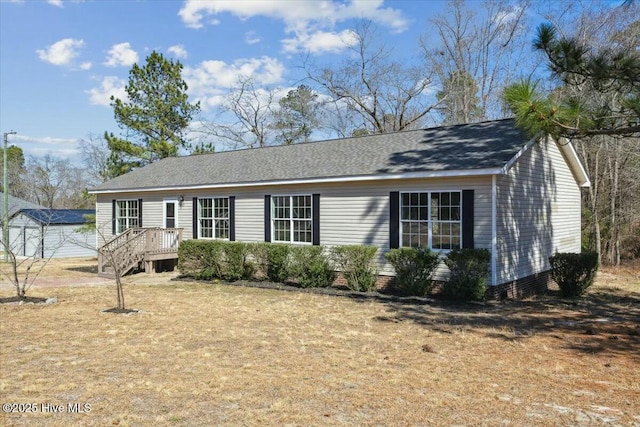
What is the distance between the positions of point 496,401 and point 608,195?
1949cm

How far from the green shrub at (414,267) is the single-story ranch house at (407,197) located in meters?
0.56

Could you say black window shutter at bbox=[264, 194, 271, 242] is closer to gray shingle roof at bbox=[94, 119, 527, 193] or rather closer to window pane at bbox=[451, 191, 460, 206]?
gray shingle roof at bbox=[94, 119, 527, 193]

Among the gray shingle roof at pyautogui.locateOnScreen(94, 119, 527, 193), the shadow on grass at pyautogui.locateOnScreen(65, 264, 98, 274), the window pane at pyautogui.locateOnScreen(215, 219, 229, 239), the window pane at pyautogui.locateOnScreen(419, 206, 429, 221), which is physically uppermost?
the gray shingle roof at pyautogui.locateOnScreen(94, 119, 527, 193)

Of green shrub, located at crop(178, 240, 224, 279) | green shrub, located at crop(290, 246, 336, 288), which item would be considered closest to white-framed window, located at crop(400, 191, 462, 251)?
green shrub, located at crop(290, 246, 336, 288)

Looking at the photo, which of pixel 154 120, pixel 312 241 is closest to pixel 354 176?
pixel 312 241

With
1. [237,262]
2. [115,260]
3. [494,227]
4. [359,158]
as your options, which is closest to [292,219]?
[237,262]

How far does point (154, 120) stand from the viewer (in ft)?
95.2

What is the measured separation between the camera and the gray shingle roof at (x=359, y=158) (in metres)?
11.9

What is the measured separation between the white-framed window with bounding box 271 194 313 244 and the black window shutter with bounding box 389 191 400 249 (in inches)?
103

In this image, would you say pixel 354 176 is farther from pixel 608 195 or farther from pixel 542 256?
pixel 608 195

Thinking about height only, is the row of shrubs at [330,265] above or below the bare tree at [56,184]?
below

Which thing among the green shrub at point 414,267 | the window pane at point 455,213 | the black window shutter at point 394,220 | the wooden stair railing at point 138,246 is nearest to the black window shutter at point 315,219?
the black window shutter at point 394,220

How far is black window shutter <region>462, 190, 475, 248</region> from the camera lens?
11.2 m

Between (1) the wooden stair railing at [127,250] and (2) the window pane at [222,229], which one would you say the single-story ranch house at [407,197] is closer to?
(2) the window pane at [222,229]
